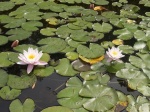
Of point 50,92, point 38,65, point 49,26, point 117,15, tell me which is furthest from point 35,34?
point 117,15

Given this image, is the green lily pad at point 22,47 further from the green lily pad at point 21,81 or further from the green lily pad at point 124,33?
the green lily pad at point 124,33

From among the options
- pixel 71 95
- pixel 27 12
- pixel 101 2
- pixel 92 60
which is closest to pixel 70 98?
pixel 71 95

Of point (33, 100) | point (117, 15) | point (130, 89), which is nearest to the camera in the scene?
point (33, 100)

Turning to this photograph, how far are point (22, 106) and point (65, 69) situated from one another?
1.41ft

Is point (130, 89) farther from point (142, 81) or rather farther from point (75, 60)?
point (75, 60)

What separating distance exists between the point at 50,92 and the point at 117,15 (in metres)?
1.27

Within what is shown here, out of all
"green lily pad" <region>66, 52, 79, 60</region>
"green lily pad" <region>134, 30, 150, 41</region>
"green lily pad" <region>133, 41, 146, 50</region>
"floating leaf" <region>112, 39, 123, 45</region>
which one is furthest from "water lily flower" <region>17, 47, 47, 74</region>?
"green lily pad" <region>134, 30, 150, 41</region>

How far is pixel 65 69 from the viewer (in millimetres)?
1700

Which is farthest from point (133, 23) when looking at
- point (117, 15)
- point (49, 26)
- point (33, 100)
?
point (33, 100)

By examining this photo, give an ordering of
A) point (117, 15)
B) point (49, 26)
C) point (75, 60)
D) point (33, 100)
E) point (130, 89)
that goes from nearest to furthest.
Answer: point (33, 100), point (130, 89), point (75, 60), point (49, 26), point (117, 15)

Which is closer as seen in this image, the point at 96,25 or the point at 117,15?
the point at 96,25

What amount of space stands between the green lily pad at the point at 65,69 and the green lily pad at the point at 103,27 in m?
0.56

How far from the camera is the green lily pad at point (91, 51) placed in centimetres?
180

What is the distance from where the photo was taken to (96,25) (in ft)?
7.35
